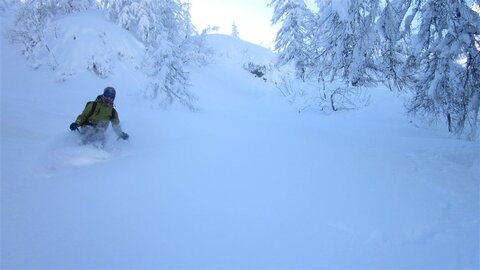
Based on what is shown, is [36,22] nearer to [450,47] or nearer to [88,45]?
[88,45]

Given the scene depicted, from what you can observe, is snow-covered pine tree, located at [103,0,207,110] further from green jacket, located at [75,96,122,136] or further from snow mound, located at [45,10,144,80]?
A: green jacket, located at [75,96,122,136]

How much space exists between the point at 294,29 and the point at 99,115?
21.4 meters

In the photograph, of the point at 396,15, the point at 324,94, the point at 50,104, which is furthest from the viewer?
the point at 324,94

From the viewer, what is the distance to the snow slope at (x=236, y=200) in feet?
9.27

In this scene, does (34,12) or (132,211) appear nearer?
(132,211)

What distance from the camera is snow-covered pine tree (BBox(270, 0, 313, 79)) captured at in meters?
24.4

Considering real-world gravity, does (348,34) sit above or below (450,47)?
below

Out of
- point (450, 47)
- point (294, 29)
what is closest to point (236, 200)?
point (450, 47)

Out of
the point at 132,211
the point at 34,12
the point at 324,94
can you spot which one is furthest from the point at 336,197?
the point at 34,12

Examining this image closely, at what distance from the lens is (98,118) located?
620 centimetres

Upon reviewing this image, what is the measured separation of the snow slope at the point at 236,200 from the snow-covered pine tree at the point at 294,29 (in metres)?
Result: 18.4

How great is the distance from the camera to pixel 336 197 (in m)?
3.88

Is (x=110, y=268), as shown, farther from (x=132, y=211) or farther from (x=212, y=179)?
(x=212, y=179)

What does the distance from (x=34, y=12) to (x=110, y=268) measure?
2093 cm
